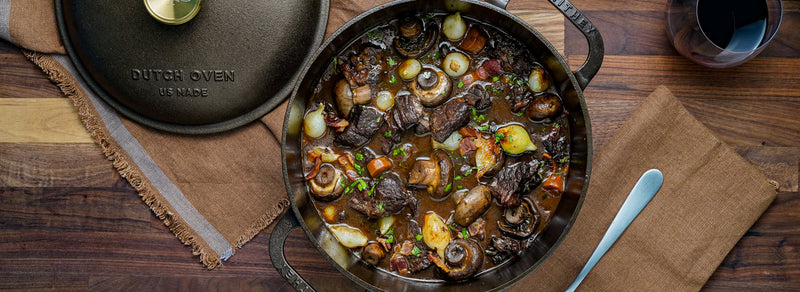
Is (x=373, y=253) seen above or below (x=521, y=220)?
below

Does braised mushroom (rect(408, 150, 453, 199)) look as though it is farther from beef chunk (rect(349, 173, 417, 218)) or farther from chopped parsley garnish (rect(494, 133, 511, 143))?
chopped parsley garnish (rect(494, 133, 511, 143))

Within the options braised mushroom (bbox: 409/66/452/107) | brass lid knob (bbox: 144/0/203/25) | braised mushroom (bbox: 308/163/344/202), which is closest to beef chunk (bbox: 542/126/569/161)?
braised mushroom (bbox: 409/66/452/107)

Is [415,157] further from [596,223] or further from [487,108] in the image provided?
[596,223]

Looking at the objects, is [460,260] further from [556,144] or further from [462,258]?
[556,144]

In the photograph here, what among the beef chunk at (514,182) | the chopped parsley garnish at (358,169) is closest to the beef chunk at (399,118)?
the chopped parsley garnish at (358,169)

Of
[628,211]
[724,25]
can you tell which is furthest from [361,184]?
[724,25]

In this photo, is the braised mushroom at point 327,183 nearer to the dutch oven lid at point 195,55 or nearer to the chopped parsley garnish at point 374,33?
the dutch oven lid at point 195,55
